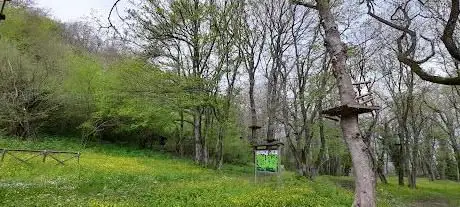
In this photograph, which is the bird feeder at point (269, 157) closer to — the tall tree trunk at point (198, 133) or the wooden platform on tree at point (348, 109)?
the wooden platform on tree at point (348, 109)

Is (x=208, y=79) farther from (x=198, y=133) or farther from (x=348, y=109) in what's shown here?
(x=348, y=109)

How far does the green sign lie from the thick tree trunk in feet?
33.3

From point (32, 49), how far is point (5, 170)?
972 inches

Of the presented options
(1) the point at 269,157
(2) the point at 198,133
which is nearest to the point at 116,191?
(1) the point at 269,157

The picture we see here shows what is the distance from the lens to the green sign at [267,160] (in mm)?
20219

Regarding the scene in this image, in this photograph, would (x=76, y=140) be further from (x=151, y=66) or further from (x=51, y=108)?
(x=151, y=66)

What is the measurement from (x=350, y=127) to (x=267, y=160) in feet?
36.7

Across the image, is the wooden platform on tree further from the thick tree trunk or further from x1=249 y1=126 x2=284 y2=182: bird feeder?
x1=249 y1=126 x2=284 y2=182: bird feeder

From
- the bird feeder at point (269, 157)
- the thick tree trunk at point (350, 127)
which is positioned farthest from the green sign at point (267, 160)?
the thick tree trunk at point (350, 127)

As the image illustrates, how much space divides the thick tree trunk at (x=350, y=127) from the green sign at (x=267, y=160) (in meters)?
10.2

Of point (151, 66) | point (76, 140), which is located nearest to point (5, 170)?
point (151, 66)

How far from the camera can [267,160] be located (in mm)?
20875

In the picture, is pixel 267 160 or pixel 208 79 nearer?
pixel 267 160

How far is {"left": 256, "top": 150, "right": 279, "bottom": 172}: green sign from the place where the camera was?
66.3 ft
